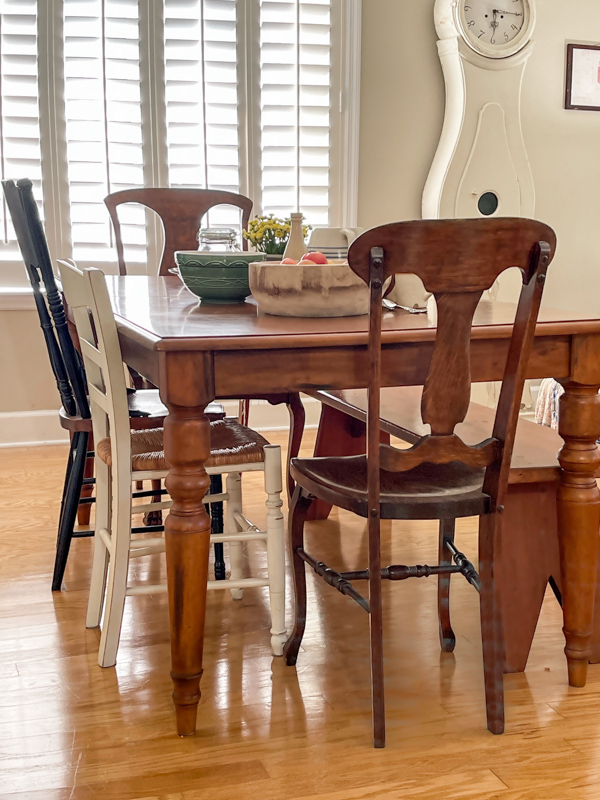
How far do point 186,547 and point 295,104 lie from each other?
3.17 m

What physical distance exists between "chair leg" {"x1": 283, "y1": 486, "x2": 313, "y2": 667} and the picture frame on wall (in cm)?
356

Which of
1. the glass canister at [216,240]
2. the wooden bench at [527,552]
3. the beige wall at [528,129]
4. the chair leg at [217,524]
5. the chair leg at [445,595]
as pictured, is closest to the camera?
the wooden bench at [527,552]

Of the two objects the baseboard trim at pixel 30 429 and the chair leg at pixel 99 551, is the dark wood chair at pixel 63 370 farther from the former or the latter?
the baseboard trim at pixel 30 429

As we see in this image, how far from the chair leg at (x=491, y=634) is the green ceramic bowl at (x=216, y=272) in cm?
81

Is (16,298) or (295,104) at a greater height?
(295,104)

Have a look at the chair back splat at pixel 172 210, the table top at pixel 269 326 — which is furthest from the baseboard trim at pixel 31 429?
the table top at pixel 269 326

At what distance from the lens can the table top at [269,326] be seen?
1.50 m

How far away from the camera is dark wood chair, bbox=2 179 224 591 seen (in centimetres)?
227

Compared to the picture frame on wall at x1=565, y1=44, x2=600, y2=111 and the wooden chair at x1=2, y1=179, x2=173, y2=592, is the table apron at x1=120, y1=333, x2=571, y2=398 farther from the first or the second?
the picture frame on wall at x1=565, y1=44, x2=600, y2=111

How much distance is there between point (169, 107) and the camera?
407cm

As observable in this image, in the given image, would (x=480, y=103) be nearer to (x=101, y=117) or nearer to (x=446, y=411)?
(x=101, y=117)

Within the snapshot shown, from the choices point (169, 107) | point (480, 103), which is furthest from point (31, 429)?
point (480, 103)

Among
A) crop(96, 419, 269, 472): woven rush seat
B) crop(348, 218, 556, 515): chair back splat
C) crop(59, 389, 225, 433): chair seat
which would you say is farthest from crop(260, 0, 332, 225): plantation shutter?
crop(348, 218, 556, 515): chair back splat

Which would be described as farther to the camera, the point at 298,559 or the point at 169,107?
the point at 169,107
